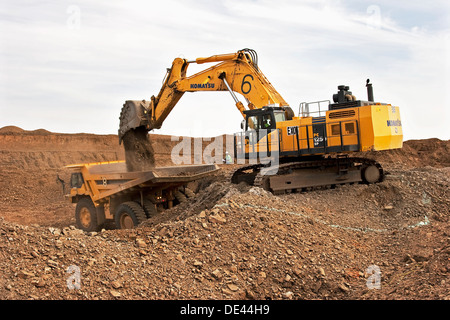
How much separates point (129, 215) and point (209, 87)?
4.51 meters

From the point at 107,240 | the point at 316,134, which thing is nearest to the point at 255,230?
the point at 107,240

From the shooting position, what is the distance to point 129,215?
12914mm

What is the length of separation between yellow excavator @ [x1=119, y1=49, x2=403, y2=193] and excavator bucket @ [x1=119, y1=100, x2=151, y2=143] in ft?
0.27

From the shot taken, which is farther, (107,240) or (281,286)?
(107,240)

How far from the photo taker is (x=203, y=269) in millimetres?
7340

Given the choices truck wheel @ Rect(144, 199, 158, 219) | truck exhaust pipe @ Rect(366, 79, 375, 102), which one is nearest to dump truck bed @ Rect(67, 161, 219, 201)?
truck wheel @ Rect(144, 199, 158, 219)

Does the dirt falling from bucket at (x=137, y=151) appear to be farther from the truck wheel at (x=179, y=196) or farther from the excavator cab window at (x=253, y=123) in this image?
the excavator cab window at (x=253, y=123)

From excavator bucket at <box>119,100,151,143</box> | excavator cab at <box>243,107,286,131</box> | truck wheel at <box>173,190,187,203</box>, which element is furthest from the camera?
excavator bucket at <box>119,100,151,143</box>

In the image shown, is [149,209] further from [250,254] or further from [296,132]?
[250,254]

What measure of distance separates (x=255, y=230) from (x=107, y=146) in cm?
3101

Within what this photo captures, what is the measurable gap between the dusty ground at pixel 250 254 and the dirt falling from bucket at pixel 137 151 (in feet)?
9.20

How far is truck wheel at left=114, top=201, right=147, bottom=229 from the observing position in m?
12.7

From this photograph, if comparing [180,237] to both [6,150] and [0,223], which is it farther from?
[6,150]

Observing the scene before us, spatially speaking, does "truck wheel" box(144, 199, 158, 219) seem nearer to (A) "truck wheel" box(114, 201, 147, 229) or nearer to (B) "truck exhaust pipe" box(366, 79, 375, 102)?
(A) "truck wheel" box(114, 201, 147, 229)
